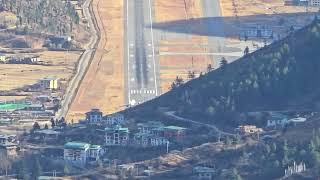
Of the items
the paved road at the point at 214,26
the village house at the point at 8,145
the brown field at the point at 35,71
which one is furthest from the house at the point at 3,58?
the village house at the point at 8,145

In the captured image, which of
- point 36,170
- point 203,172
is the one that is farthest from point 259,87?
point 36,170

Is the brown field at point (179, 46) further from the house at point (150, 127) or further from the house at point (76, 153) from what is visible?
the house at point (76, 153)

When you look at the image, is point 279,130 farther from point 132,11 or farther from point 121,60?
point 132,11

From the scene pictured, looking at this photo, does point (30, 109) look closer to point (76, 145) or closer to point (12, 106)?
point (12, 106)

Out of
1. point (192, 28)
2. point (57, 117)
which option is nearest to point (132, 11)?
point (192, 28)

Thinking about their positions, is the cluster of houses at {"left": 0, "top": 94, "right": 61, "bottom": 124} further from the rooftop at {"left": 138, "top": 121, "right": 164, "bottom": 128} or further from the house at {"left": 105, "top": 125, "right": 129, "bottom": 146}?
the house at {"left": 105, "top": 125, "right": 129, "bottom": 146}

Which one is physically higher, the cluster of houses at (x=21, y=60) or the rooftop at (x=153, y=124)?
the cluster of houses at (x=21, y=60)

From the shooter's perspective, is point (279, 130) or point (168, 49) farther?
point (168, 49)
